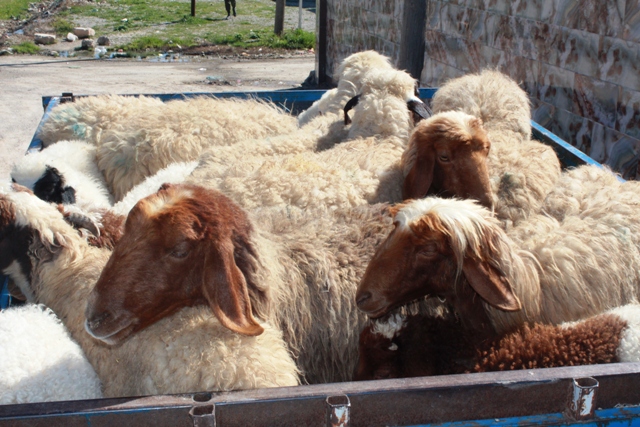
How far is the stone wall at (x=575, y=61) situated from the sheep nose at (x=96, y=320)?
14.7 feet

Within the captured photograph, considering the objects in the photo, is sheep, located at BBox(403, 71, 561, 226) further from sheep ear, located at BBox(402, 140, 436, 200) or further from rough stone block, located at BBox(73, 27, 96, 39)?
rough stone block, located at BBox(73, 27, 96, 39)

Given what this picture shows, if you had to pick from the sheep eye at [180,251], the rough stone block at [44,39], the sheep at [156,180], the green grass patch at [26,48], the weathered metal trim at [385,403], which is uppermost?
the sheep eye at [180,251]

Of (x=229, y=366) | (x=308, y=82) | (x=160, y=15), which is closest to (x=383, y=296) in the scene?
(x=229, y=366)

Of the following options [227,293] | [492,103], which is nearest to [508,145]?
[492,103]

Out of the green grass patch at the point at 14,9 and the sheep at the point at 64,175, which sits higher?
the sheep at the point at 64,175

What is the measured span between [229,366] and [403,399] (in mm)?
722

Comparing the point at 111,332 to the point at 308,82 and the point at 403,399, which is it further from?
the point at 308,82

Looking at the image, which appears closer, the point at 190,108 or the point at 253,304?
the point at 253,304

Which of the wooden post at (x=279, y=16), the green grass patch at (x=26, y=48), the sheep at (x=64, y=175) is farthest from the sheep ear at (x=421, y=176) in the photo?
the green grass patch at (x=26, y=48)

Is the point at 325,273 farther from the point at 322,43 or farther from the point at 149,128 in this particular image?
the point at 322,43

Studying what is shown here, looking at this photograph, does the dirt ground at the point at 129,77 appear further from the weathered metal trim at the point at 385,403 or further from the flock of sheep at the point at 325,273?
the weathered metal trim at the point at 385,403

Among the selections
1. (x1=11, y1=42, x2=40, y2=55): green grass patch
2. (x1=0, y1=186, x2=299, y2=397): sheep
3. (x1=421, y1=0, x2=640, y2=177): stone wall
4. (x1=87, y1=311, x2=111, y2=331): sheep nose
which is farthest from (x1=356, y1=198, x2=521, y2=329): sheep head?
(x1=11, y1=42, x2=40, y2=55): green grass patch

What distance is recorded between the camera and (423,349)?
2.59 meters

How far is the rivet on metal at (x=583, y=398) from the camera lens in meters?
1.78
